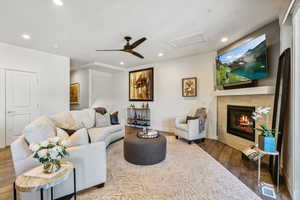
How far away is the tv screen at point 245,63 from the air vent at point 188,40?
0.86m

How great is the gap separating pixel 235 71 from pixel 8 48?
20.0 ft

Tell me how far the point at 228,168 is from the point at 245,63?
2.31 metres

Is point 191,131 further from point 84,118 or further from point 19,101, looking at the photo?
point 19,101

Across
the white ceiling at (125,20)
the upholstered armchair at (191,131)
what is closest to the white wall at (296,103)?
the white ceiling at (125,20)

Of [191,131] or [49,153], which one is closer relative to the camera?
[49,153]

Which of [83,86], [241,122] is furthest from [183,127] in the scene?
[83,86]

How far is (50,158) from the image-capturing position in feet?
4.35

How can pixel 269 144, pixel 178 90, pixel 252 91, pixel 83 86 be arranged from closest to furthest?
pixel 269 144
pixel 252 91
pixel 178 90
pixel 83 86

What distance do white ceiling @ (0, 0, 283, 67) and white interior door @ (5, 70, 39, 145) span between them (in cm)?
94

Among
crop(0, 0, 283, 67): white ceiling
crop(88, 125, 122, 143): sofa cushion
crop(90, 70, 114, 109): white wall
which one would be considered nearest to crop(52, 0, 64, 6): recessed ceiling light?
crop(0, 0, 283, 67): white ceiling

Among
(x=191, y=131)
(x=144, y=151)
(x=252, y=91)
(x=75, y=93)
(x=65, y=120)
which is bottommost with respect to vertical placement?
(x=144, y=151)

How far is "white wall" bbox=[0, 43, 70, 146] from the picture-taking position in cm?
383

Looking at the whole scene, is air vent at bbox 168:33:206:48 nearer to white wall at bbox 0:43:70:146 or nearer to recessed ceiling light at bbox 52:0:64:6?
recessed ceiling light at bbox 52:0:64:6

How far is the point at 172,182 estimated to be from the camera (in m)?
2.12
